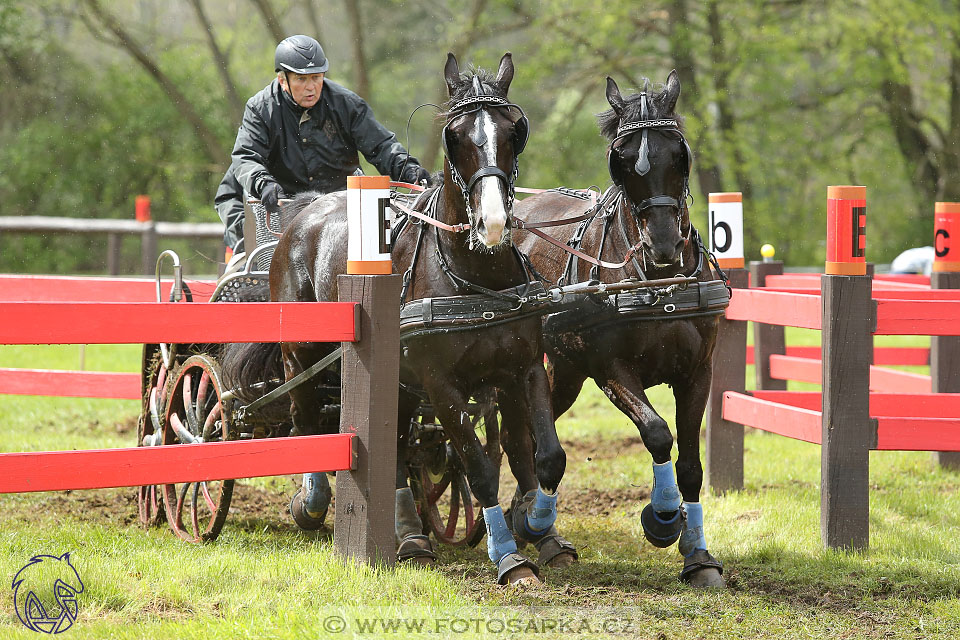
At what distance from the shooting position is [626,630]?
380 centimetres

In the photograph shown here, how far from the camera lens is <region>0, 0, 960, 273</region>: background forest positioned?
802 inches

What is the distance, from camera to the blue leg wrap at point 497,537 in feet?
14.8

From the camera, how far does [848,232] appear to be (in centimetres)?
502

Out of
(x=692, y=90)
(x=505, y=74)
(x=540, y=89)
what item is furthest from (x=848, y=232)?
(x=540, y=89)

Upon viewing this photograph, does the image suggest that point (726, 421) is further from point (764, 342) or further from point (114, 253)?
point (114, 253)

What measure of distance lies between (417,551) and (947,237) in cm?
412

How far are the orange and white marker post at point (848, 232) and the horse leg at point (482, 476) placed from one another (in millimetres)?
1909

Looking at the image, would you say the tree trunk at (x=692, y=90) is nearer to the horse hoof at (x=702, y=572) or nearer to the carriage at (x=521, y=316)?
the carriage at (x=521, y=316)

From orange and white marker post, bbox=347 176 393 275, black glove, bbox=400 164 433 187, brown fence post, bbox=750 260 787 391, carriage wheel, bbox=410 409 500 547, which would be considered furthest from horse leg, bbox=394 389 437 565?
brown fence post, bbox=750 260 787 391

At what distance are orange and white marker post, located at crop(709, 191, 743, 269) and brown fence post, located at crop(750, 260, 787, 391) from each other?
2378 millimetres

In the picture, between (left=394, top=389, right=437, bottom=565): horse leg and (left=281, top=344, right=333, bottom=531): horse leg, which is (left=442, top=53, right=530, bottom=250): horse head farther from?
(left=281, top=344, right=333, bottom=531): horse leg

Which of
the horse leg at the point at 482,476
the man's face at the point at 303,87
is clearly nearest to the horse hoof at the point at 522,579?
the horse leg at the point at 482,476

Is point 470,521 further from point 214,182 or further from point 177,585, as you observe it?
point 214,182

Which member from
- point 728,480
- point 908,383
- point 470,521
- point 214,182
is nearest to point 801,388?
point 908,383
